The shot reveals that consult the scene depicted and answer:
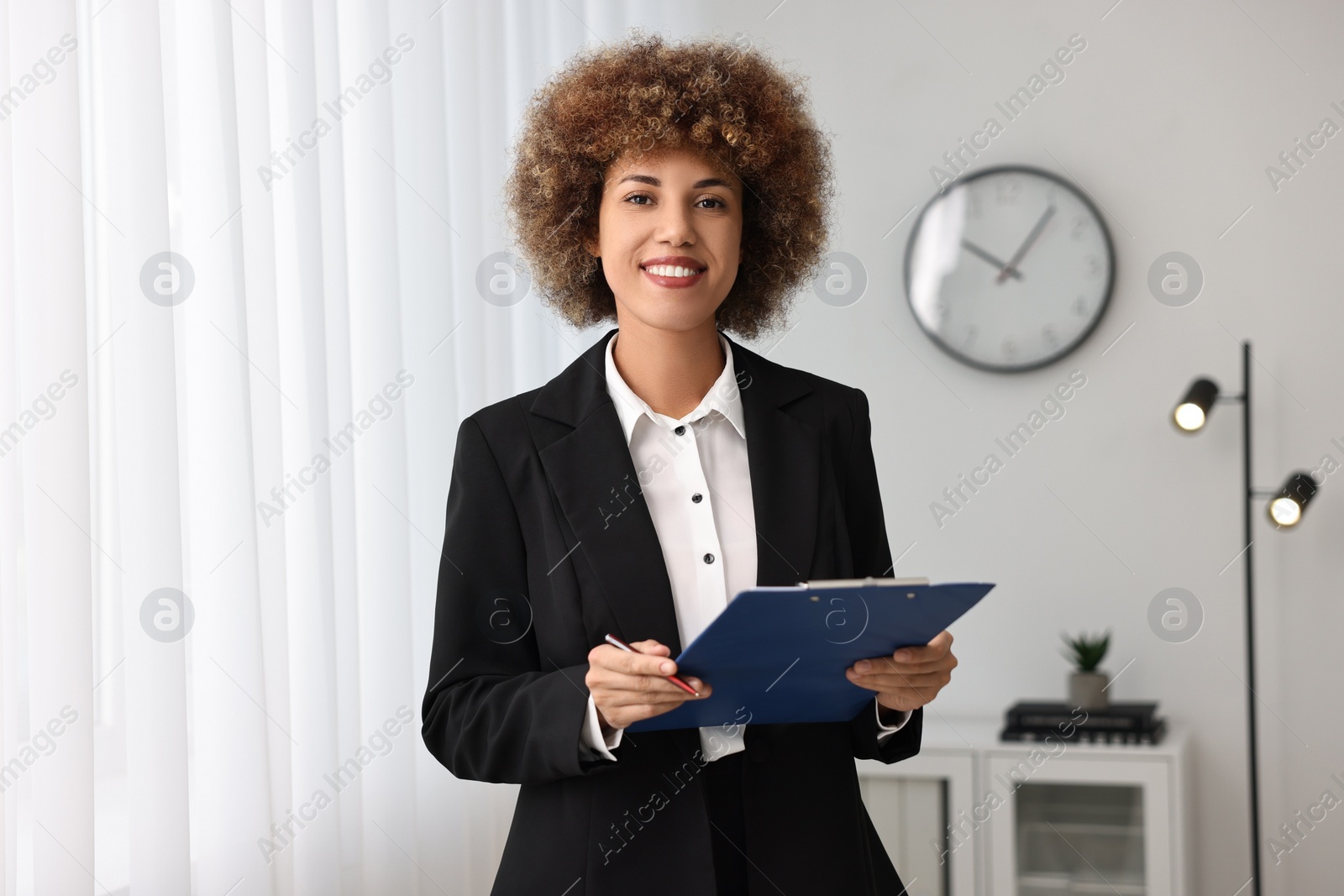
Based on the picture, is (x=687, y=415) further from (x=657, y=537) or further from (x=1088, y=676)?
(x=1088, y=676)

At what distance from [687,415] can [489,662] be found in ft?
1.21

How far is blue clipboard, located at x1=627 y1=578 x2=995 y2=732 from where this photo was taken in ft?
3.26

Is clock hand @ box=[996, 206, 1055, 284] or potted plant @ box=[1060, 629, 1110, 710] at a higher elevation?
clock hand @ box=[996, 206, 1055, 284]

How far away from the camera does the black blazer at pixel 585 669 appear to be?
4.10ft

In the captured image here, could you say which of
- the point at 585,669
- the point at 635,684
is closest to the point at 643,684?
the point at 635,684

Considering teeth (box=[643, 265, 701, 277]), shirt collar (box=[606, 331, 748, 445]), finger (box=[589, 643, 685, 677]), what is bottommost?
finger (box=[589, 643, 685, 677])

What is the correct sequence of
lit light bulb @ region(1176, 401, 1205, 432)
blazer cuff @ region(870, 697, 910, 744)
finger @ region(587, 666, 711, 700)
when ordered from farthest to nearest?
lit light bulb @ region(1176, 401, 1205, 432) → blazer cuff @ region(870, 697, 910, 744) → finger @ region(587, 666, 711, 700)

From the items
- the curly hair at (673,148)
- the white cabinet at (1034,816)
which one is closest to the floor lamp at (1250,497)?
the white cabinet at (1034,816)

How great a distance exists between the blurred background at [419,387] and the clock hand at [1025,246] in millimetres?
146

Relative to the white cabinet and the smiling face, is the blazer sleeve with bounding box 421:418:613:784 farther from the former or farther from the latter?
the white cabinet

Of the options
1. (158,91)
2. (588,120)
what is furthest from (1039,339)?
(158,91)

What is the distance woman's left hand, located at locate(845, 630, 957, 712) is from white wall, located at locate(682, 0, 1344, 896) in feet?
7.54

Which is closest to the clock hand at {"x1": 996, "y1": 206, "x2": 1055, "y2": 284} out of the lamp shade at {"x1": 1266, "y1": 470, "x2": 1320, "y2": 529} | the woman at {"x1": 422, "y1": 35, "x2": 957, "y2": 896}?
the lamp shade at {"x1": 1266, "y1": 470, "x2": 1320, "y2": 529}

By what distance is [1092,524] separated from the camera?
3336 mm
